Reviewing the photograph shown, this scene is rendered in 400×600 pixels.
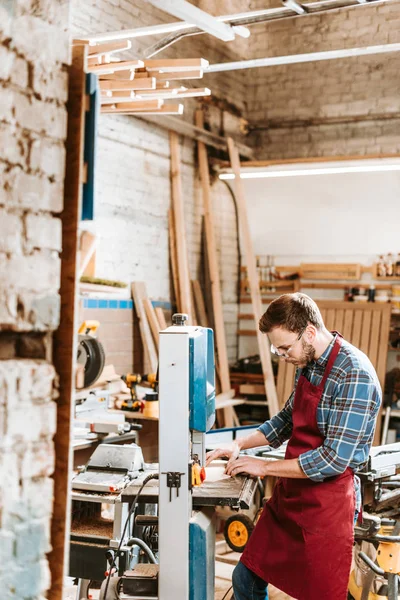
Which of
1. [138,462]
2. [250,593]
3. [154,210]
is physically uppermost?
[154,210]

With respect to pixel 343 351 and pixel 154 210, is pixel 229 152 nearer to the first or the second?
pixel 154 210

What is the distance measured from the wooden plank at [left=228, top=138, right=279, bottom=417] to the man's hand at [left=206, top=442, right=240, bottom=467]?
3626 millimetres

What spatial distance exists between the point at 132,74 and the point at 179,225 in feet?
9.24

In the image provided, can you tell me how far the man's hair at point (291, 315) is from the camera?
275 cm

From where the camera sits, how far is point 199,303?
7.30 metres

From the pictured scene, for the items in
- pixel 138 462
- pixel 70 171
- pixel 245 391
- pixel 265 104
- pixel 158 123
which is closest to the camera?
pixel 70 171

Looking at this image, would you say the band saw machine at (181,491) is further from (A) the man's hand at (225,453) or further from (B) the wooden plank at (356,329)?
(B) the wooden plank at (356,329)

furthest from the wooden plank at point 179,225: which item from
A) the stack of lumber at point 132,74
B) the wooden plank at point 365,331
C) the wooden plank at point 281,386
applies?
the stack of lumber at point 132,74

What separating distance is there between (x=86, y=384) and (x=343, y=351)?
7.77ft

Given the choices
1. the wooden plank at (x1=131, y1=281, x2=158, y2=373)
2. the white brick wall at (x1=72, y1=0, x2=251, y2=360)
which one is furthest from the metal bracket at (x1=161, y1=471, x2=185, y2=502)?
the wooden plank at (x1=131, y1=281, x2=158, y2=373)

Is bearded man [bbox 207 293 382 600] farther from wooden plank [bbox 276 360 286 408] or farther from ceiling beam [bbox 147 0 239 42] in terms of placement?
wooden plank [bbox 276 360 286 408]

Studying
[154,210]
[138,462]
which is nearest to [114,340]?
[154,210]

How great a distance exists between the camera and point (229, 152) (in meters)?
7.36

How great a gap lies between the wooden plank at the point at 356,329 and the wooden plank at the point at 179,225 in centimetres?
167
